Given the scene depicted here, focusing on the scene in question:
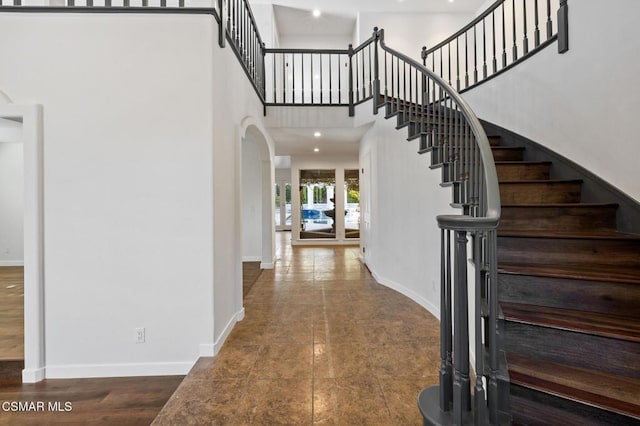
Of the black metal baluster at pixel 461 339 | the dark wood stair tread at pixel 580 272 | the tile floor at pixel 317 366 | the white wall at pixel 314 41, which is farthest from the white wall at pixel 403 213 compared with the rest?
the white wall at pixel 314 41

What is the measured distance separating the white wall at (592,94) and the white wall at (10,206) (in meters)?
8.42

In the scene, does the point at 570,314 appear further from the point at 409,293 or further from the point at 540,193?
the point at 409,293

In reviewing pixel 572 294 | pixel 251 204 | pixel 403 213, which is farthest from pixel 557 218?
pixel 251 204

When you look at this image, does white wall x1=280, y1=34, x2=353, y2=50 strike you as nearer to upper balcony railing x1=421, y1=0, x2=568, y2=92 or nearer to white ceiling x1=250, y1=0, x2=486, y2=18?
white ceiling x1=250, y1=0, x2=486, y2=18

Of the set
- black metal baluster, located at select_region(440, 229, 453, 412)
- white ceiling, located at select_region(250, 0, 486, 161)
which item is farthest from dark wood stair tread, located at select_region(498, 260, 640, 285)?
white ceiling, located at select_region(250, 0, 486, 161)

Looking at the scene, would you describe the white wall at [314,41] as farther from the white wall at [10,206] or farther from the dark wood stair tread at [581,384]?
the dark wood stair tread at [581,384]

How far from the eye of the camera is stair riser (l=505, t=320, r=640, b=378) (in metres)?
1.36

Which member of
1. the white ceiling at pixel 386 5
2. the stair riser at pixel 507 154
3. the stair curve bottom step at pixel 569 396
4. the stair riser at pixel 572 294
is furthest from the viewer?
the white ceiling at pixel 386 5

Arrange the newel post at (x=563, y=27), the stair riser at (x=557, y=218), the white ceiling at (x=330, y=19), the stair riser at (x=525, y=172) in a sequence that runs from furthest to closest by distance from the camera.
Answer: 1. the white ceiling at (x=330, y=19)
2. the stair riser at (x=525, y=172)
3. the newel post at (x=563, y=27)
4. the stair riser at (x=557, y=218)

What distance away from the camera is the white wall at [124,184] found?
242 cm

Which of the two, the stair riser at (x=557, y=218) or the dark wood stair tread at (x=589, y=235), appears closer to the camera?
the dark wood stair tread at (x=589, y=235)

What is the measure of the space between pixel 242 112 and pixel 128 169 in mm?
1452

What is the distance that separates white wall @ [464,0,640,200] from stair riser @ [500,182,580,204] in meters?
0.23

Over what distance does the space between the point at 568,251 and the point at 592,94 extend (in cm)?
142
